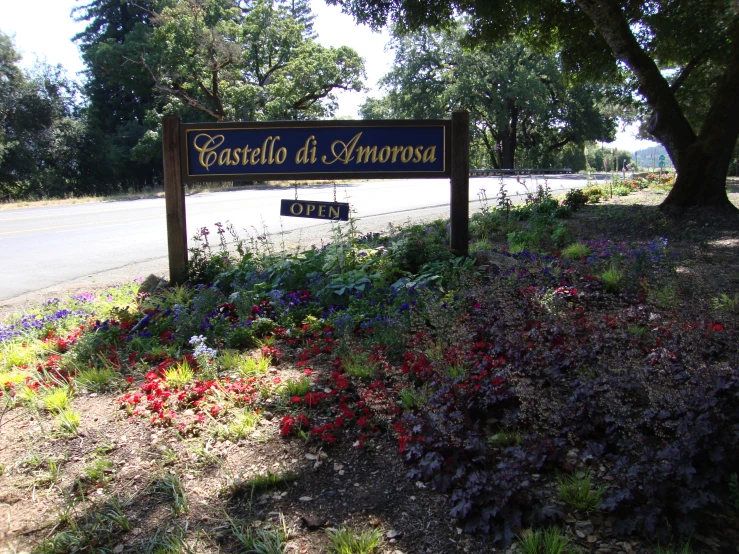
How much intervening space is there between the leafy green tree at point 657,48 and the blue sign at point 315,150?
4238 mm

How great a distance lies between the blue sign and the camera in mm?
5602

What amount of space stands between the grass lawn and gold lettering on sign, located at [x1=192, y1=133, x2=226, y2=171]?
145cm

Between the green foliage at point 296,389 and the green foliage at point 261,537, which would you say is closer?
the green foliage at point 261,537

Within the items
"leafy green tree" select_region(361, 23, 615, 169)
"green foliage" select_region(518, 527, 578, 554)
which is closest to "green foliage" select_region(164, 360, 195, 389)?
"green foliage" select_region(518, 527, 578, 554)

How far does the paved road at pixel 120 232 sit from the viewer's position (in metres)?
7.65

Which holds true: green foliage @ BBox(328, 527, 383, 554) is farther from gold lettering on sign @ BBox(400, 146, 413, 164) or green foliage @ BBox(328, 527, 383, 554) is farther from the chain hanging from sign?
gold lettering on sign @ BBox(400, 146, 413, 164)

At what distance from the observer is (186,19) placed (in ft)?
101

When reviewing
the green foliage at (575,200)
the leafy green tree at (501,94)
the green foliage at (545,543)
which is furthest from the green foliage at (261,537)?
the leafy green tree at (501,94)

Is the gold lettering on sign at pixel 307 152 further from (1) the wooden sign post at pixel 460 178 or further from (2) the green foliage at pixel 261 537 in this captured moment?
(2) the green foliage at pixel 261 537

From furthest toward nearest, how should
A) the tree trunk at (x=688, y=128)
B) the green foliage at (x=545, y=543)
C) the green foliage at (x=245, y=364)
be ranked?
the tree trunk at (x=688, y=128) → the green foliage at (x=245, y=364) → the green foliage at (x=545, y=543)

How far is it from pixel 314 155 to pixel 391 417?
345 cm

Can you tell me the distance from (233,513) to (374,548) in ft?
2.16

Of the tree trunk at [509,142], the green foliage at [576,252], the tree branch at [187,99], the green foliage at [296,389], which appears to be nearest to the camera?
the green foliage at [296,389]

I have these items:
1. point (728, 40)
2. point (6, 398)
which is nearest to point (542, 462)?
point (6, 398)
